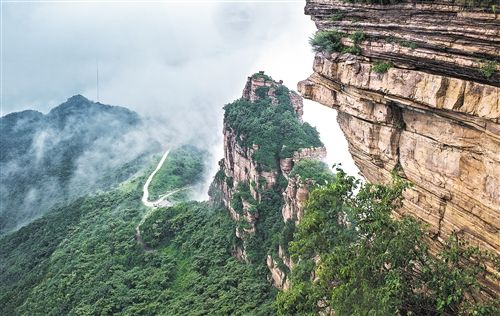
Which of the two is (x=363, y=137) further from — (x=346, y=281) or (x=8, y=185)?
(x=8, y=185)

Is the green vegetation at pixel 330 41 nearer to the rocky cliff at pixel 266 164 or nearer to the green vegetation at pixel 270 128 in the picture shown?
the rocky cliff at pixel 266 164

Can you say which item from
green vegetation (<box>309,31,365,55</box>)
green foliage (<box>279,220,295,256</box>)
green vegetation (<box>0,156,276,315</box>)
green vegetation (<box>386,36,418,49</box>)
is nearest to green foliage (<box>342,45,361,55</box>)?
green vegetation (<box>309,31,365,55</box>)

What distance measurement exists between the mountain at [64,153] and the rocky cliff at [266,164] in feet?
191

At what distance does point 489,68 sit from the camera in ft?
47.2

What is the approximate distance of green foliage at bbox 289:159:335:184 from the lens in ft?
133

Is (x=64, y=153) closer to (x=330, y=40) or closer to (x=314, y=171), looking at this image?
(x=314, y=171)

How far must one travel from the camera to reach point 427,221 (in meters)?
18.1

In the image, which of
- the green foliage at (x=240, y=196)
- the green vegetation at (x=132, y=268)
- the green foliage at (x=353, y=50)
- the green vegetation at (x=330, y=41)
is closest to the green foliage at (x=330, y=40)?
the green vegetation at (x=330, y=41)

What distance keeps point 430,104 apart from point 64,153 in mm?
138645

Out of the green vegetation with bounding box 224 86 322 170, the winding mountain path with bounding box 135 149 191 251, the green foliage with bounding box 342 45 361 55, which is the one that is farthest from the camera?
the winding mountain path with bounding box 135 149 191 251

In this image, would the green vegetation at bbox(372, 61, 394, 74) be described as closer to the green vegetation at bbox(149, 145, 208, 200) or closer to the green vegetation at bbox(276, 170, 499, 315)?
the green vegetation at bbox(276, 170, 499, 315)

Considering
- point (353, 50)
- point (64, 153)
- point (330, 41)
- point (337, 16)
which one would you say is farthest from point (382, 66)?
point (64, 153)

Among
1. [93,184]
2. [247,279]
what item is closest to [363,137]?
[247,279]

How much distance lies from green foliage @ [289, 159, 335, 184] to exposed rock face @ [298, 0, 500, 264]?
64.0 ft
